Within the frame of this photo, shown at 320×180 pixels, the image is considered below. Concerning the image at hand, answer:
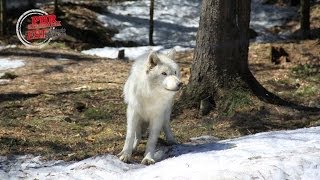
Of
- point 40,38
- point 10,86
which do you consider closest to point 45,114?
point 10,86

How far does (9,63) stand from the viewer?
13.8 meters

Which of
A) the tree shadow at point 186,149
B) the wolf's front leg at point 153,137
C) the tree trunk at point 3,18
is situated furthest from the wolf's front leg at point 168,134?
the tree trunk at point 3,18

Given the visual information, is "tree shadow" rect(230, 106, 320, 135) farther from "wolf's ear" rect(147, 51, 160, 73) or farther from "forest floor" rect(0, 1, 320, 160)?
"wolf's ear" rect(147, 51, 160, 73)

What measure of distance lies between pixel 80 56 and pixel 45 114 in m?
6.26

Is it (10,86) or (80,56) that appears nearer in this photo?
(10,86)

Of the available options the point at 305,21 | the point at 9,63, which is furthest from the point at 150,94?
the point at 305,21

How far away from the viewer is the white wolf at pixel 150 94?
589cm

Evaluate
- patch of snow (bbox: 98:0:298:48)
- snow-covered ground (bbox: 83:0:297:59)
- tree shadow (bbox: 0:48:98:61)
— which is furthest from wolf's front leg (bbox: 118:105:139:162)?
patch of snow (bbox: 98:0:298:48)

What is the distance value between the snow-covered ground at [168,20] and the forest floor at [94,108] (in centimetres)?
476

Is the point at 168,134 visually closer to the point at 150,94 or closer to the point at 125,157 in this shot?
the point at 125,157

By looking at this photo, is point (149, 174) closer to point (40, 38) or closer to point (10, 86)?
point (10, 86)

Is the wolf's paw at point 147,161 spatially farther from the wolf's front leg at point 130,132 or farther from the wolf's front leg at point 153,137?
the wolf's front leg at point 130,132

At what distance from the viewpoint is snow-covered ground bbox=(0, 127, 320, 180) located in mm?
5324

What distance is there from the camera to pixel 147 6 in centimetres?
2581
